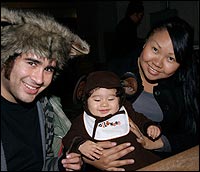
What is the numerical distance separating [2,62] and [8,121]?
0.89 ft

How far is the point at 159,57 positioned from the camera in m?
1.62

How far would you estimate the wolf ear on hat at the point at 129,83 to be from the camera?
1633 millimetres

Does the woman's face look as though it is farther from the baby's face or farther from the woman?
the baby's face

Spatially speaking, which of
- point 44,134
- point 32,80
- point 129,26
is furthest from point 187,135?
point 129,26

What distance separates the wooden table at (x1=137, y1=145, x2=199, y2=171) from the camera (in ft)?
2.96

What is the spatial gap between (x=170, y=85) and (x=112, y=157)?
59 centimetres

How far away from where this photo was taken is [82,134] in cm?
154

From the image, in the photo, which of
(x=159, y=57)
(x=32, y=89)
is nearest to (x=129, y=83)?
(x=159, y=57)

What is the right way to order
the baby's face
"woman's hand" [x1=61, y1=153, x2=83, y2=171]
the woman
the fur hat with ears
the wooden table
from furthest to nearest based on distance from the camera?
1. the woman
2. the baby's face
3. "woman's hand" [x1=61, y1=153, x2=83, y2=171]
4. the fur hat with ears
5. the wooden table

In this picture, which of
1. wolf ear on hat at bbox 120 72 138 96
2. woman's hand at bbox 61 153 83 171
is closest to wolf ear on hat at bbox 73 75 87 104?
wolf ear on hat at bbox 120 72 138 96

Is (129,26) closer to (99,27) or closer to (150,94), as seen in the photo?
(150,94)

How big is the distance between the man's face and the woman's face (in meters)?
0.54

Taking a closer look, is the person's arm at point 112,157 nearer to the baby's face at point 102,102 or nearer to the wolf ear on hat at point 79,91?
the baby's face at point 102,102

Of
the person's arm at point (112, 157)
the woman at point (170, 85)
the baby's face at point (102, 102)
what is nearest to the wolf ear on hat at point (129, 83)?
the woman at point (170, 85)
